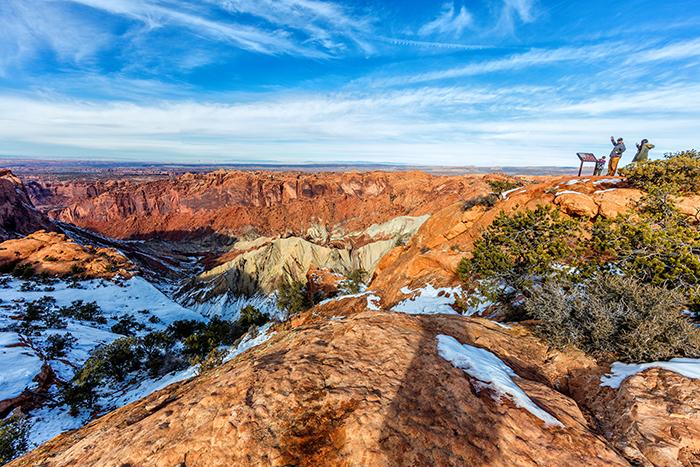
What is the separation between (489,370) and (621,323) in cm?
293

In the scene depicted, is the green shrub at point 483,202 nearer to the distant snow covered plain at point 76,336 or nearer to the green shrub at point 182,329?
the distant snow covered plain at point 76,336

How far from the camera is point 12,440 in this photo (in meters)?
9.95

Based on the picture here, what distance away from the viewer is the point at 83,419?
13578 mm

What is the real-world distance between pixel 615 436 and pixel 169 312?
40503 mm

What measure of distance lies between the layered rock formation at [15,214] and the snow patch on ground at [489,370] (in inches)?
2956

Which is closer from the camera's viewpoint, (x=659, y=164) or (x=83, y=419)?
(x=659, y=164)

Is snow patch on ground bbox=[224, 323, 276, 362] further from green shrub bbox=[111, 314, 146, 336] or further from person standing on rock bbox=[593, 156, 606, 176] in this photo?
green shrub bbox=[111, 314, 146, 336]

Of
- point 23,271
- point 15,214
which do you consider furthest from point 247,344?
point 15,214

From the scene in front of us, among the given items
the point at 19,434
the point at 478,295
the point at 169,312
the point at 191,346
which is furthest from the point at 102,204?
the point at 478,295

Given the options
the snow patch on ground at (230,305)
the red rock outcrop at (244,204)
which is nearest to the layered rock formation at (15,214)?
the red rock outcrop at (244,204)

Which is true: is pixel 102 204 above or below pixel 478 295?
below

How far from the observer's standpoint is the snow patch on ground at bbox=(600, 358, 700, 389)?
411 centimetres

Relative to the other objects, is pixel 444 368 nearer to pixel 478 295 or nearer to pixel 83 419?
pixel 478 295

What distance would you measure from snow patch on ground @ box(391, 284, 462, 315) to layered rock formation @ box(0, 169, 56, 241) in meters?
70.9
